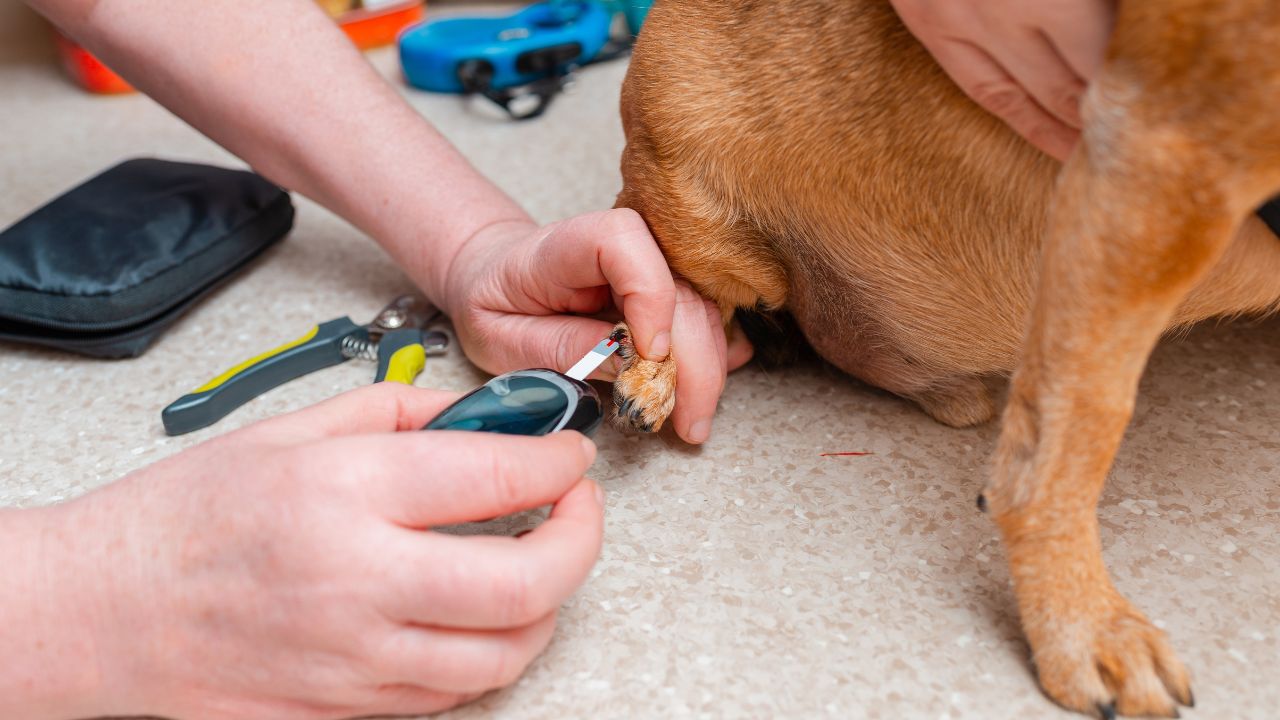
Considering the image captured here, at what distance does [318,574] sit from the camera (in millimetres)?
669

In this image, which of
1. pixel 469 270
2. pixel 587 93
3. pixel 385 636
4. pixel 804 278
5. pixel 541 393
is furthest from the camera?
pixel 587 93

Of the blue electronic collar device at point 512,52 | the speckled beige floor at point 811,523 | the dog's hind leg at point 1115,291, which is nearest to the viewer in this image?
the dog's hind leg at point 1115,291

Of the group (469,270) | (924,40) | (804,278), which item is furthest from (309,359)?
(924,40)

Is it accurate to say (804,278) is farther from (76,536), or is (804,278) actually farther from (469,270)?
(76,536)

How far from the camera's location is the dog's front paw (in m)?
0.73

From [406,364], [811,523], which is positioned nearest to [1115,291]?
[811,523]

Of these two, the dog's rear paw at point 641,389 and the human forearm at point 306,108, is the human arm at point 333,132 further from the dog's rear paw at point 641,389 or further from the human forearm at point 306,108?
the dog's rear paw at point 641,389

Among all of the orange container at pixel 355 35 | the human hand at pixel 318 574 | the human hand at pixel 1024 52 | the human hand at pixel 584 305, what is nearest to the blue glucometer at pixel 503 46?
the orange container at pixel 355 35

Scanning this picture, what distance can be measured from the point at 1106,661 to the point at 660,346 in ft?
1.60

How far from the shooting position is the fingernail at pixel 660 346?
102cm

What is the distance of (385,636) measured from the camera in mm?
678

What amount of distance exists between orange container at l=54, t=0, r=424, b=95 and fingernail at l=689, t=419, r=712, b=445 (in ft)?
5.16

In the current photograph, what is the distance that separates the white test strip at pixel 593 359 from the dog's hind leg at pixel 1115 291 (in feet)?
1.27

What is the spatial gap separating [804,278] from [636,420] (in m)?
0.25
